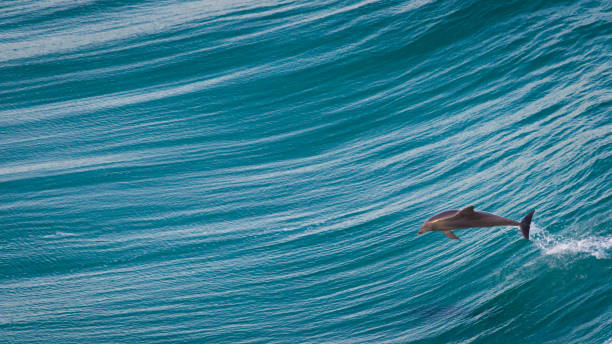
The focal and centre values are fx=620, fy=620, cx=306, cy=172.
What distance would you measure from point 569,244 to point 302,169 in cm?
209

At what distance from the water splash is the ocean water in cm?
2

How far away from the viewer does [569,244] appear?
329 centimetres

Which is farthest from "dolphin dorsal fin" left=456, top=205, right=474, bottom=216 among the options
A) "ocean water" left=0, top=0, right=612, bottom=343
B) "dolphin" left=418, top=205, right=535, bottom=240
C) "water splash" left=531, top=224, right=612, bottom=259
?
"water splash" left=531, top=224, right=612, bottom=259

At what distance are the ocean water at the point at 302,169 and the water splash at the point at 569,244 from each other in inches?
0.6

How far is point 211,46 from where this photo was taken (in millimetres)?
5797

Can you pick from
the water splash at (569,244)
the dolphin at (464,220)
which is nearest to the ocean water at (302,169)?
the water splash at (569,244)

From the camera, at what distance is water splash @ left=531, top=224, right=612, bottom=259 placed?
3.14 m

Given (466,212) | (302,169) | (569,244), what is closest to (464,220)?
(466,212)

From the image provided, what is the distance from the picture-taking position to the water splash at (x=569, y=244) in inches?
124

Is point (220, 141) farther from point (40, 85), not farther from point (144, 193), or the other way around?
point (40, 85)

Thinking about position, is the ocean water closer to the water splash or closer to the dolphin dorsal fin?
the water splash

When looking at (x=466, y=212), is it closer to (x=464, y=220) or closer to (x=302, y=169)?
(x=464, y=220)

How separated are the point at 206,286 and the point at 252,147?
1585mm

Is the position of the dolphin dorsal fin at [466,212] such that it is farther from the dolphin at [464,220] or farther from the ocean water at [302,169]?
the ocean water at [302,169]
